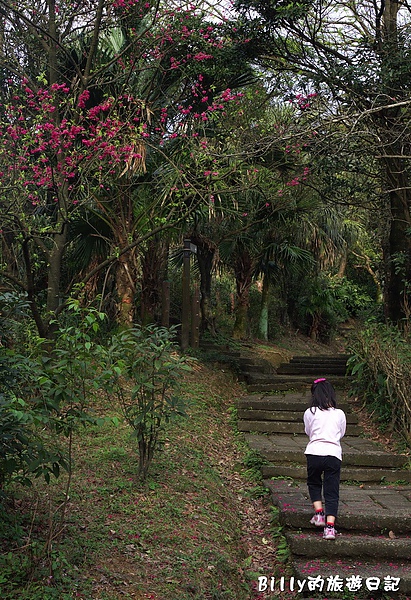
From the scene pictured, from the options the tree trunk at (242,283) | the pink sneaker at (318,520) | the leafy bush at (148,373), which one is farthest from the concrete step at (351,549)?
the tree trunk at (242,283)

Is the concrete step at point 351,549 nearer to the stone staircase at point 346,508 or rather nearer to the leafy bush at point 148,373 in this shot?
the stone staircase at point 346,508

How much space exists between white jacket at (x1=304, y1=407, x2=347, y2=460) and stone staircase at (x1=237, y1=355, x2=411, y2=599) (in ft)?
2.33

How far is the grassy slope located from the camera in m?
3.35

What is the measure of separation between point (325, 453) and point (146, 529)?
1.53 metres

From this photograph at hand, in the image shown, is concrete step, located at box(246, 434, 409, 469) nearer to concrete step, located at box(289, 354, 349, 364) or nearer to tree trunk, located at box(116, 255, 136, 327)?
tree trunk, located at box(116, 255, 136, 327)

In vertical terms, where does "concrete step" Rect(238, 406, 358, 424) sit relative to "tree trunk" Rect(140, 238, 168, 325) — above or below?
below

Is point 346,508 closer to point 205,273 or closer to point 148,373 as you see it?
point 148,373

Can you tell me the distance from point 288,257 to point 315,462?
10264 millimetres

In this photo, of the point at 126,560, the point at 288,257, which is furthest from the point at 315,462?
the point at 288,257

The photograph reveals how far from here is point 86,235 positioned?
9.70 m

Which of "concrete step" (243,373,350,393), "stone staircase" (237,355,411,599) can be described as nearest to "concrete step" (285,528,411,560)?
"stone staircase" (237,355,411,599)

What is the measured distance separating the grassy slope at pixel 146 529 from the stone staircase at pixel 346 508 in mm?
274

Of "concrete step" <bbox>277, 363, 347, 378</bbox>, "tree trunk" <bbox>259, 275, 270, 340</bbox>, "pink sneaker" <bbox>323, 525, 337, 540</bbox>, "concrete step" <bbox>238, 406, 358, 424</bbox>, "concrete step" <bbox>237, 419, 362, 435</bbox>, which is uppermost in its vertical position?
"tree trunk" <bbox>259, 275, 270, 340</bbox>

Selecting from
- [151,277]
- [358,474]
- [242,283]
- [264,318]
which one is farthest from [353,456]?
[264,318]
